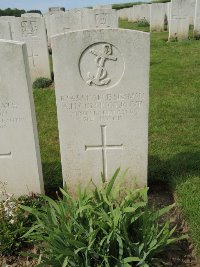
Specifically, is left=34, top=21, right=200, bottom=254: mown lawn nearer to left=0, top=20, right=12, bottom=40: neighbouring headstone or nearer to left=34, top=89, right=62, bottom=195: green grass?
left=34, top=89, right=62, bottom=195: green grass

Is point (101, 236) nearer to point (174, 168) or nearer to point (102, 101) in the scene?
point (102, 101)

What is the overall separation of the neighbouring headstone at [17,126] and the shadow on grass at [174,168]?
4.59 ft

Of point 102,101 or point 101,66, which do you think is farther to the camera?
point 102,101

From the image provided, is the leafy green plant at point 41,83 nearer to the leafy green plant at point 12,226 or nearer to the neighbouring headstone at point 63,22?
the neighbouring headstone at point 63,22

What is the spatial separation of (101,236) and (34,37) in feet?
22.9

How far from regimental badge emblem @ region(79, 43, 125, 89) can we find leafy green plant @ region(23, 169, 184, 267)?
3.51 feet

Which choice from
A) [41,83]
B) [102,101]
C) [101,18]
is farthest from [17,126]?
[101,18]

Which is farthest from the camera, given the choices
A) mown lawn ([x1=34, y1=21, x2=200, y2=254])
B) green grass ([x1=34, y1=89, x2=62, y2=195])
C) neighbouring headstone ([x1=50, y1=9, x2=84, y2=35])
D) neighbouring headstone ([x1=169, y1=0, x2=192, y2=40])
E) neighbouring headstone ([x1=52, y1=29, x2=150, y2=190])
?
neighbouring headstone ([x1=169, y1=0, x2=192, y2=40])

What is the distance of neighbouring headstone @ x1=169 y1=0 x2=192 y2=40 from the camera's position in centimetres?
1299

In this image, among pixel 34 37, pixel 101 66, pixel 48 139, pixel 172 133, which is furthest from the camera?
pixel 34 37

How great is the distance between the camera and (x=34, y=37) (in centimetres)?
885

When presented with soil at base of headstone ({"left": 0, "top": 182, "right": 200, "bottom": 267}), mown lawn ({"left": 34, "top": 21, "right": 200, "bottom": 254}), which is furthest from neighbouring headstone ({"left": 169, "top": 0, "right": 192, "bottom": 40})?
soil at base of headstone ({"left": 0, "top": 182, "right": 200, "bottom": 267})

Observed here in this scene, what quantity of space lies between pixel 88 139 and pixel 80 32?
107cm

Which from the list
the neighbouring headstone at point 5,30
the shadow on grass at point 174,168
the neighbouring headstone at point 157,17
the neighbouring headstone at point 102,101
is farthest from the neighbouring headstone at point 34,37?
the neighbouring headstone at point 157,17
